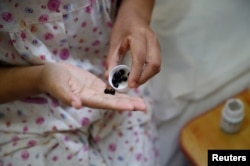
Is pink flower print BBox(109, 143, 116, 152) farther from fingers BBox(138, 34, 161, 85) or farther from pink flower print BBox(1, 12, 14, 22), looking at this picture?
pink flower print BBox(1, 12, 14, 22)

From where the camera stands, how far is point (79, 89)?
748 millimetres

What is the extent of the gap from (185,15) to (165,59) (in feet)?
0.45

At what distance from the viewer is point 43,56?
0.80m

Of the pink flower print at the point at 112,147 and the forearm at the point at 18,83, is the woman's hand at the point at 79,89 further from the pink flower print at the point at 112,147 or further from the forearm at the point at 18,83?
the pink flower print at the point at 112,147

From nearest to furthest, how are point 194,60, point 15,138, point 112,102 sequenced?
point 112,102, point 15,138, point 194,60

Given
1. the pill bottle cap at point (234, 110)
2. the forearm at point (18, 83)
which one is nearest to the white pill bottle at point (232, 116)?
the pill bottle cap at point (234, 110)

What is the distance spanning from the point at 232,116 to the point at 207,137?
0.08 m


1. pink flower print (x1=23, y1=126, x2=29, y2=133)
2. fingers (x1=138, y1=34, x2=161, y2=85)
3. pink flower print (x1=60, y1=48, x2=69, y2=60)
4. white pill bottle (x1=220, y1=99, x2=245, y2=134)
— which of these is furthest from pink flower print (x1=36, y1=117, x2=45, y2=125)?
white pill bottle (x1=220, y1=99, x2=245, y2=134)

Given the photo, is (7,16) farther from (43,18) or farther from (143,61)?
(143,61)

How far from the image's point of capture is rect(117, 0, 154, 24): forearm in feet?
2.87

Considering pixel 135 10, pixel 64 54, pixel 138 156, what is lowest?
pixel 138 156

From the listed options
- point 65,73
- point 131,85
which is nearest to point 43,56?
point 65,73

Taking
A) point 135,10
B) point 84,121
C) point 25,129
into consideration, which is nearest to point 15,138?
point 25,129

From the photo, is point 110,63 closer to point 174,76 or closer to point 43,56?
point 43,56
